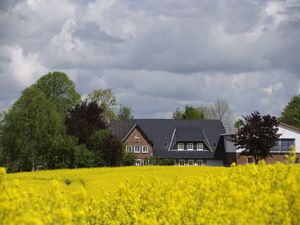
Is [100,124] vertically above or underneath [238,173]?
above

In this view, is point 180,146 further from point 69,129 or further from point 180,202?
point 180,202

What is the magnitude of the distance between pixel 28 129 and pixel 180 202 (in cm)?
6520

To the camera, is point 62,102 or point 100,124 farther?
point 62,102

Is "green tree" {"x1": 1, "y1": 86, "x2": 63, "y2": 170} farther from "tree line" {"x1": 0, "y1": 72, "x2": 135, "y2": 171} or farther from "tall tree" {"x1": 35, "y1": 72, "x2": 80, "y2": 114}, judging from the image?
"tall tree" {"x1": 35, "y1": 72, "x2": 80, "y2": 114}

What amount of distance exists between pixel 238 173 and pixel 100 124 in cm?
4954

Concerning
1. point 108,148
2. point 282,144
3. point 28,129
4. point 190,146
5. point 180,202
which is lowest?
point 180,202

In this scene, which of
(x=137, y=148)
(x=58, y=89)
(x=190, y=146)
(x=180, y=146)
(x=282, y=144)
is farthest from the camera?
(x=58, y=89)

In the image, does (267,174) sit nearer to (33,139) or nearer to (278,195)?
(278,195)

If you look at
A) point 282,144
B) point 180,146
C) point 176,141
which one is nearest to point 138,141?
point 176,141

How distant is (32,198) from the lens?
35.9ft

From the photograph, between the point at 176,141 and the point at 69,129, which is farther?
the point at 176,141

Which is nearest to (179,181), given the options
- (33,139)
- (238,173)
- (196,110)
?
(238,173)

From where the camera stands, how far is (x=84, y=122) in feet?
185

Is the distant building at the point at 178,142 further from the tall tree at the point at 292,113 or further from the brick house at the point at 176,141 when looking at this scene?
the tall tree at the point at 292,113
